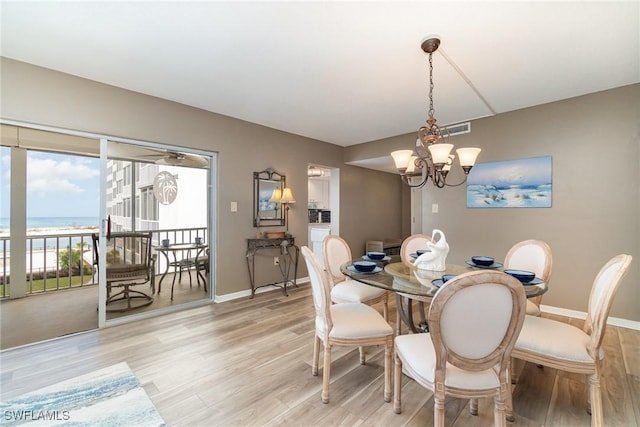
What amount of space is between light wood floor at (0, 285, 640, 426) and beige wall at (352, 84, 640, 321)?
64 centimetres

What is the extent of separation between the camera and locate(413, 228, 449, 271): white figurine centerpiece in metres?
2.06

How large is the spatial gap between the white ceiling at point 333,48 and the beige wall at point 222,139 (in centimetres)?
17

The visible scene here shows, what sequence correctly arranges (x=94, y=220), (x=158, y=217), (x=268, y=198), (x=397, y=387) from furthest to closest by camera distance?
(x=268, y=198), (x=158, y=217), (x=94, y=220), (x=397, y=387)

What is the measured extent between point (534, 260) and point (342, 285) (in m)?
1.73

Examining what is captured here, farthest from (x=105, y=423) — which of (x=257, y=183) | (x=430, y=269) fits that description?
(x=257, y=183)

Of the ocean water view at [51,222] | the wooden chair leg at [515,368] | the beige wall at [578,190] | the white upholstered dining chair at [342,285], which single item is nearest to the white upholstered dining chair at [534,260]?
the wooden chair leg at [515,368]

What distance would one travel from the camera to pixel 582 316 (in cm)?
309

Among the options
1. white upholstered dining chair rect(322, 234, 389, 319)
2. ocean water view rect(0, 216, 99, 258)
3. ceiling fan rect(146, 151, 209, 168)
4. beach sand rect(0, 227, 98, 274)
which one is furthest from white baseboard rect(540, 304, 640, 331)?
beach sand rect(0, 227, 98, 274)

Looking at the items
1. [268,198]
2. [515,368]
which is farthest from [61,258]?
[515,368]

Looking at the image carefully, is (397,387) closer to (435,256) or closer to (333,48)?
(435,256)

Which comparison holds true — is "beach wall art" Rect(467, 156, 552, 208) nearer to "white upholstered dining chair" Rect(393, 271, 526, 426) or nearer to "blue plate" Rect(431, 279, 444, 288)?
"blue plate" Rect(431, 279, 444, 288)

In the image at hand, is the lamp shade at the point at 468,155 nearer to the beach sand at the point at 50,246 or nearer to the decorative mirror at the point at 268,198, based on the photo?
the decorative mirror at the point at 268,198

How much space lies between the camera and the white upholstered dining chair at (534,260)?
86.0 inches

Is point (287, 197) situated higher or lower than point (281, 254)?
higher
